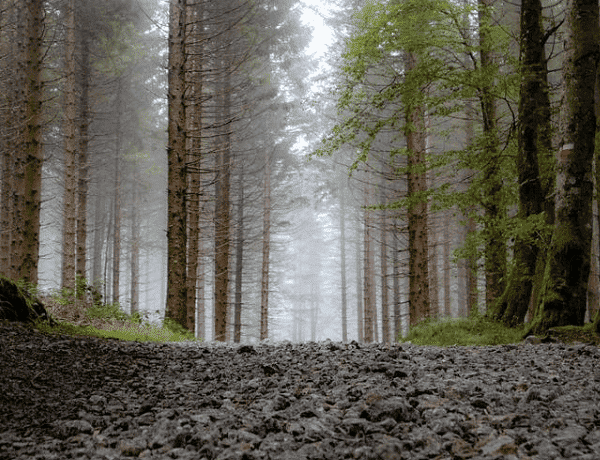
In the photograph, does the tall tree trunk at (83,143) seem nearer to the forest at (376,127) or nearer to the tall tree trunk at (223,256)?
the forest at (376,127)

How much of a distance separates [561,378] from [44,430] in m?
3.58

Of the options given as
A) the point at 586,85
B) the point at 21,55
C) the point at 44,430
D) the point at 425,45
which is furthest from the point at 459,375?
the point at 21,55

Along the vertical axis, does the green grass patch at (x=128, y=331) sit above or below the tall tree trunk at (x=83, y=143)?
below

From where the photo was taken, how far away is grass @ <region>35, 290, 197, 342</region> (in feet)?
26.6

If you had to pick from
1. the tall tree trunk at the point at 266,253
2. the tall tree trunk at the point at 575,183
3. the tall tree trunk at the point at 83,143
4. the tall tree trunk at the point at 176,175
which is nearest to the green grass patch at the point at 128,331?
the tall tree trunk at the point at 176,175

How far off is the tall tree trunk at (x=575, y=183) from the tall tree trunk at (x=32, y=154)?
35.0 feet

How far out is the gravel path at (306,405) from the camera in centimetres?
219

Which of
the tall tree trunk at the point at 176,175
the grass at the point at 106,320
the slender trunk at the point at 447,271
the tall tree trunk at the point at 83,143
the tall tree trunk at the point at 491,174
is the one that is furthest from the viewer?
the slender trunk at the point at 447,271

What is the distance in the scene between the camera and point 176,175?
10242 millimetres

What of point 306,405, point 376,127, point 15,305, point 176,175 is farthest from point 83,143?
point 306,405

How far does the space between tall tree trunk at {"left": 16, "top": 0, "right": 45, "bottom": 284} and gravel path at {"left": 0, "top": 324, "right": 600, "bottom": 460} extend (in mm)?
6512

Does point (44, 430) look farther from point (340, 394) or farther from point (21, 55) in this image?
point (21, 55)

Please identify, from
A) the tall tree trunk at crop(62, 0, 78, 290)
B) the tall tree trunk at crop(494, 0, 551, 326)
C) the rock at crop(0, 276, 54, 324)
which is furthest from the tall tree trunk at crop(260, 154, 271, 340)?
the rock at crop(0, 276, 54, 324)

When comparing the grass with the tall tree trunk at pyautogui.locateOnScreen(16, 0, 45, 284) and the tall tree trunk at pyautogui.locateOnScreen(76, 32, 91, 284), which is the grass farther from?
the tall tree trunk at pyautogui.locateOnScreen(76, 32, 91, 284)
